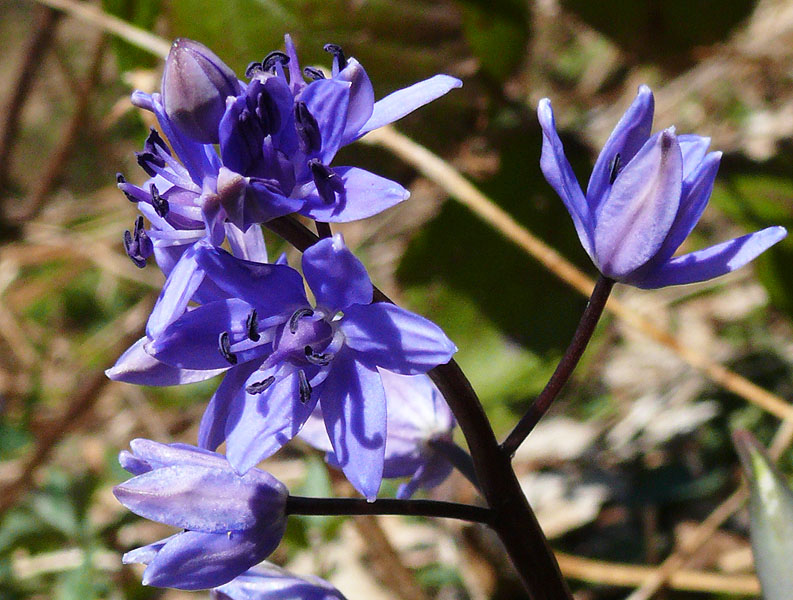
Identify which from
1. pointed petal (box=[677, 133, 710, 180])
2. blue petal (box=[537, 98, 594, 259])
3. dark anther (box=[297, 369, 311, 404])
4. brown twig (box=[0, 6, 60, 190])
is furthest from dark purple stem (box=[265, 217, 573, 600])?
brown twig (box=[0, 6, 60, 190])

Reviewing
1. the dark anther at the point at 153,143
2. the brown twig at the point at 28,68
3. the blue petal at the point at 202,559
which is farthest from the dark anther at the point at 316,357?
the brown twig at the point at 28,68

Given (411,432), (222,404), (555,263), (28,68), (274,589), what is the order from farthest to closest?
1. (28,68)
2. (555,263)
3. (411,432)
4. (274,589)
5. (222,404)

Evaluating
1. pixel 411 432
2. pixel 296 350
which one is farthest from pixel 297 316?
pixel 411 432

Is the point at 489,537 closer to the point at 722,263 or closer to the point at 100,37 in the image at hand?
the point at 722,263

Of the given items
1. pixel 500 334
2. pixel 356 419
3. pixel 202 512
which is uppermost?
pixel 356 419

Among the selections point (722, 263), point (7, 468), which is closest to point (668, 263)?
point (722, 263)

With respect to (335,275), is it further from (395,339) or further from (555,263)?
(555,263)

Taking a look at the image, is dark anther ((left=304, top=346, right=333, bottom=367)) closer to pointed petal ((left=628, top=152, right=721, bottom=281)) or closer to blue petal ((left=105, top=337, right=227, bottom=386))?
blue petal ((left=105, top=337, right=227, bottom=386))
